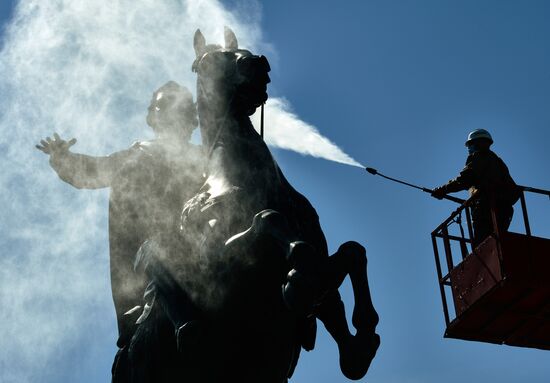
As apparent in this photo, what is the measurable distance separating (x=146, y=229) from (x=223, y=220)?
4.60 feet

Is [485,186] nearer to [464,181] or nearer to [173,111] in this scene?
[464,181]

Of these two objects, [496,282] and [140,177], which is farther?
[496,282]

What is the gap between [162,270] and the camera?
7.70 metres

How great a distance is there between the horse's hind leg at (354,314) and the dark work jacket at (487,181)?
13342 mm

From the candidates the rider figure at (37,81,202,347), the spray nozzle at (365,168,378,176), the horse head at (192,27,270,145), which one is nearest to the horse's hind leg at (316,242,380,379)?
the horse head at (192,27,270,145)

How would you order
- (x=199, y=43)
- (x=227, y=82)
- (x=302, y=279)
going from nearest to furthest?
(x=302, y=279) < (x=227, y=82) < (x=199, y=43)

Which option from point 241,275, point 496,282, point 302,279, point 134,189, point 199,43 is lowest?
point 302,279

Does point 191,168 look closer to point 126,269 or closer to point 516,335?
point 126,269

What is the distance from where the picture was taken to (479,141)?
20.6 m

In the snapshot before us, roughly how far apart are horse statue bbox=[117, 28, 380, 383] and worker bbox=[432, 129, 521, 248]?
12.9 meters

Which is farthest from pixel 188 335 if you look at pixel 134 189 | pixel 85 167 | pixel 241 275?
pixel 85 167

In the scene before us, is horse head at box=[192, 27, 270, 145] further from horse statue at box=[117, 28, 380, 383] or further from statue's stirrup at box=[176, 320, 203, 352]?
statue's stirrup at box=[176, 320, 203, 352]

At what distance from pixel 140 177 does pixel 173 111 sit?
70 centimetres

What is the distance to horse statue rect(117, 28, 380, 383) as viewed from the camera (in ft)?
22.7
